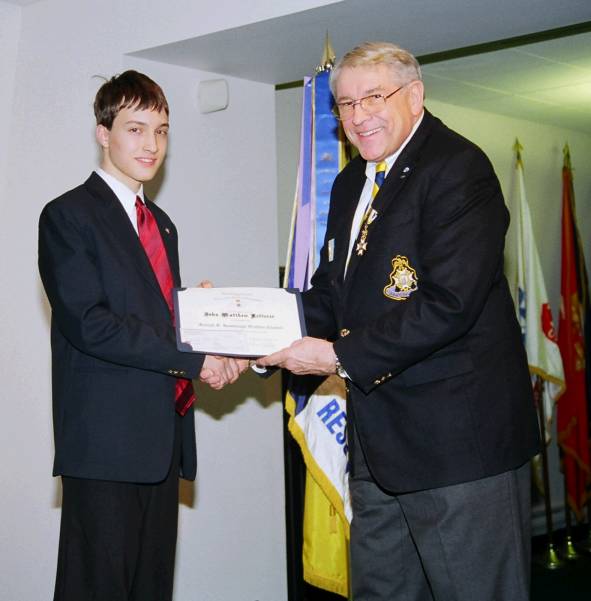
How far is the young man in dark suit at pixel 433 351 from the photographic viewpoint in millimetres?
2113

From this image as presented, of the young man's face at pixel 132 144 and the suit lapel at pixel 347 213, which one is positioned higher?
the young man's face at pixel 132 144

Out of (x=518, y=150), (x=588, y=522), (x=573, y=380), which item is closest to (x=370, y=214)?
(x=518, y=150)

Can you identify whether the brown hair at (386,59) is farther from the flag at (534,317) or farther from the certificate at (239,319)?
the flag at (534,317)

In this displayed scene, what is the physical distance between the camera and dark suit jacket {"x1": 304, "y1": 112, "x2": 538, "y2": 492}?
2107 mm

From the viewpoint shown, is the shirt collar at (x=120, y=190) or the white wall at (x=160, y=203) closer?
the shirt collar at (x=120, y=190)

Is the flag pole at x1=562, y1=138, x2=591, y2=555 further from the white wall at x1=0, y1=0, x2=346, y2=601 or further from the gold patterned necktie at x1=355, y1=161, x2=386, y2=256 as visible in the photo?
the gold patterned necktie at x1=355, y1=161, x2=386, y2=256

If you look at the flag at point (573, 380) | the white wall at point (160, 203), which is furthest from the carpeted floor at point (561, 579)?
the white wall at point (160, 203)

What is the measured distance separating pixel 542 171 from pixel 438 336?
12.0 ft

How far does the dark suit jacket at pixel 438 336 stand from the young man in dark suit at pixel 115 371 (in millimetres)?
520

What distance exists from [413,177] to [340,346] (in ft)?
1.52

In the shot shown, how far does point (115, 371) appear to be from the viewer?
7.79ft

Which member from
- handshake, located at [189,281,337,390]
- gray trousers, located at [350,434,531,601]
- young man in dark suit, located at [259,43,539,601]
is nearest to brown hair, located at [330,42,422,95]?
young man in dark suit, located at [259,43,539,601]

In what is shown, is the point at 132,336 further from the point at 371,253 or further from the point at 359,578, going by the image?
the point at 359,578

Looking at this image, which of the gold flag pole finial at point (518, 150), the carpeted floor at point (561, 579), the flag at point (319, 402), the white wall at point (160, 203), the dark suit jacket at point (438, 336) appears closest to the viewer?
the dark suit jacket at point (438, 336)
